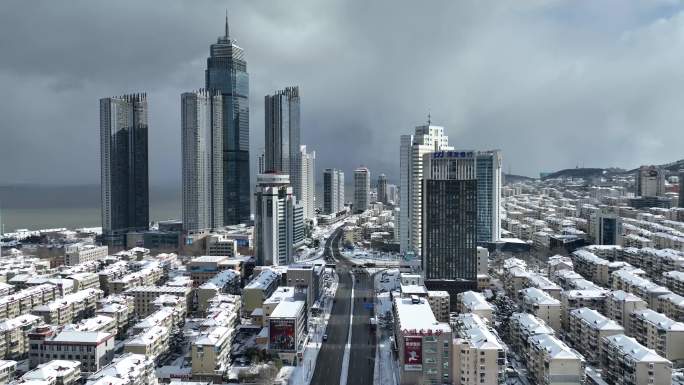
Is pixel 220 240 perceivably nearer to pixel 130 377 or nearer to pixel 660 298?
pixel 130 377

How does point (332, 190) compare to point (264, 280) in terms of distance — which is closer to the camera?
point (264, 280)

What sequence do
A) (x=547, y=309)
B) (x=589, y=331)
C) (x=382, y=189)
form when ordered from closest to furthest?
(x=589, y=331)
(x=547, y=309)
(x=382, y=189)

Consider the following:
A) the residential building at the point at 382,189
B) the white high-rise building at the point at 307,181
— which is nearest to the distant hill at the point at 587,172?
the residential building at the point at 382,189

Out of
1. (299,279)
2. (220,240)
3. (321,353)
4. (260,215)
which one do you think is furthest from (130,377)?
(220,240)

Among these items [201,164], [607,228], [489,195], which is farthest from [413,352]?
[201,164]

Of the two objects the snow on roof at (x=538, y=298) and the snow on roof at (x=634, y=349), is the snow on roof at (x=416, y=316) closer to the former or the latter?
the snow on roof at (x=538, y=298)

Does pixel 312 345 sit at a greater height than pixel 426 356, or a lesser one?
lesser

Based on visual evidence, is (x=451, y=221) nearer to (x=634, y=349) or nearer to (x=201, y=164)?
→ (x=634, y=349)
